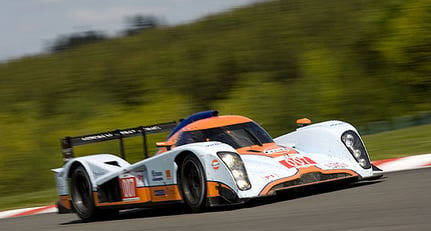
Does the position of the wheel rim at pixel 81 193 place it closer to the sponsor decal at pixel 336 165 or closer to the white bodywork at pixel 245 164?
the white bodywork at pixel 245 164

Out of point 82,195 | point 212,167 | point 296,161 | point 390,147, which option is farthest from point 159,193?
point 390,147

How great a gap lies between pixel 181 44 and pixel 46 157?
721 inches

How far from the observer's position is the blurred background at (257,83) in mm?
26531

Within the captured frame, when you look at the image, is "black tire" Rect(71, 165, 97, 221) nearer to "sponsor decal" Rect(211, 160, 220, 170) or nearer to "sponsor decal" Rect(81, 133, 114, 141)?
"sponsor decal" Rect(81, 133, 114, 141)

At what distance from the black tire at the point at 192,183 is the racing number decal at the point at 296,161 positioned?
0.86 meters

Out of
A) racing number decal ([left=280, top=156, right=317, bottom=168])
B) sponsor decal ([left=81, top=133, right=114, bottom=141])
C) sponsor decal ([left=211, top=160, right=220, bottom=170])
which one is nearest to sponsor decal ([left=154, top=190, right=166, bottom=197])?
sponsor decal ([left=211, top=160, right=220, bottom=170])

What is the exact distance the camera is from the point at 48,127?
30.0 metres

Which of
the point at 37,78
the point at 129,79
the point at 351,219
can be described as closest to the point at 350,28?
the point at 129,79

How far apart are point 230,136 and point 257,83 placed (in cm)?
1981

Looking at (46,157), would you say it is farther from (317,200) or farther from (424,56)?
(317,200)

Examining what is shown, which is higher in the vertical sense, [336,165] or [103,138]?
[103,138]

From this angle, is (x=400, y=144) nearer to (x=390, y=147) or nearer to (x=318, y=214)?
(x=390, y=147)

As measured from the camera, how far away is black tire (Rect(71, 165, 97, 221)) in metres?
9.23

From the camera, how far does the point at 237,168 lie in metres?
7.64
